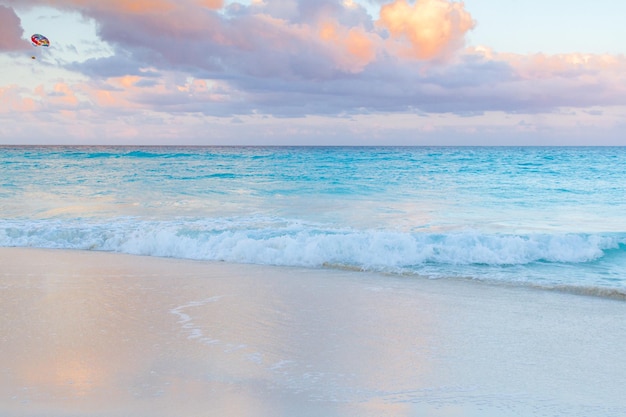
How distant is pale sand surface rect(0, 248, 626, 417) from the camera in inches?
169

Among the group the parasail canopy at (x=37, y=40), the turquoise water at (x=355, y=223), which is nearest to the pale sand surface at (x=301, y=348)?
the turquoise water at (x=355, y=223)

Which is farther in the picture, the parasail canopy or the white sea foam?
the parasail canopy

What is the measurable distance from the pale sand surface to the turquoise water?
166 centimetres

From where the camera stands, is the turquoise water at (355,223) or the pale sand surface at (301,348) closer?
the pale sand surface at (301,348)

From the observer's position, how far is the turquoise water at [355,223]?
10242 millimetres

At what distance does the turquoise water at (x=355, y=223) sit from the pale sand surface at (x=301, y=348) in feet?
5.46

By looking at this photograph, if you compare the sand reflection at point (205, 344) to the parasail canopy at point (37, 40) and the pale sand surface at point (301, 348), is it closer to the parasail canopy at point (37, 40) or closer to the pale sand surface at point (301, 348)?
the pale sand surface at point (301, 348)

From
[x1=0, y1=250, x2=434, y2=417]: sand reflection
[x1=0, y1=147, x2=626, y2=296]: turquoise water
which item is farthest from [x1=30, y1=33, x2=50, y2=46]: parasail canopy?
[x1=0, y1=250, x2=434, y2=417]: sand reflection

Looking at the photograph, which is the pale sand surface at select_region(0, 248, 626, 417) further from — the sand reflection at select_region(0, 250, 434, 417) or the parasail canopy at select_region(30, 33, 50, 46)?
the parasail canopy at select_region(30, 33, 50, 46)

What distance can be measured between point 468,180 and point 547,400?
86.3ft

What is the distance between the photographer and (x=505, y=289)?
27.6 feet

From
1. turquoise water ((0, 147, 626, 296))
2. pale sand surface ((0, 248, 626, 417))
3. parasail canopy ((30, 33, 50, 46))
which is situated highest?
parasail canopy ((30, 33, 50, 46))

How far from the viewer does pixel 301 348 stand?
18.2 feet

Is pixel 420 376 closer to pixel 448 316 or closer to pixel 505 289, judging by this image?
pixel 448 316
